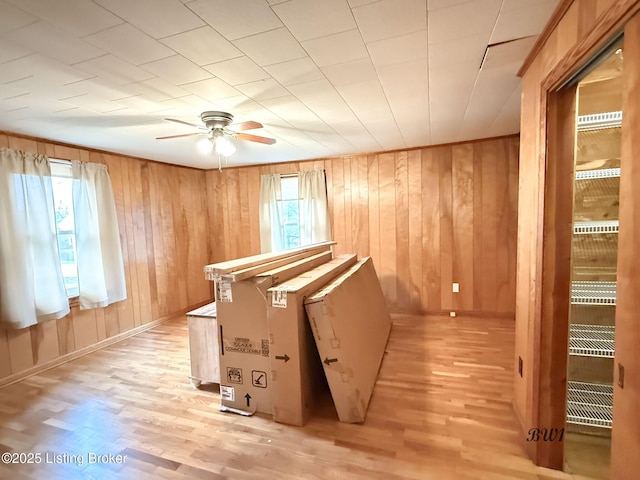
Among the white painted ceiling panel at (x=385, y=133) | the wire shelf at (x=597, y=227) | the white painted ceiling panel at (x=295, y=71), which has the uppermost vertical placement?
the white painted ceiling panel at (x=385, y=133)

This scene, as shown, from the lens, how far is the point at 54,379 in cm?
281

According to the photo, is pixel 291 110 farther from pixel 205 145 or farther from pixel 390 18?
pixel 390 18

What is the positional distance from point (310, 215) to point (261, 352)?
2713 millimetres

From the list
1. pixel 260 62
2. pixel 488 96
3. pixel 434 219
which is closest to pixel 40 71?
pixel 260 62

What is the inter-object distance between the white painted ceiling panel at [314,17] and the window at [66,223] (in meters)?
3.23

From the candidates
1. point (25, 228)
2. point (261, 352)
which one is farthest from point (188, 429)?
point (25, 228)

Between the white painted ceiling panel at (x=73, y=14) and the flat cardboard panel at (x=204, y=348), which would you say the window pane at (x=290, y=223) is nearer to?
the flat cardboard panel at (x=204, y=348)

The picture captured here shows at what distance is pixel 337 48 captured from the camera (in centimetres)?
159

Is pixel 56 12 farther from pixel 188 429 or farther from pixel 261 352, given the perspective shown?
pixel 188 429

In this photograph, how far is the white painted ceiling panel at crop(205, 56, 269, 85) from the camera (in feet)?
5.55

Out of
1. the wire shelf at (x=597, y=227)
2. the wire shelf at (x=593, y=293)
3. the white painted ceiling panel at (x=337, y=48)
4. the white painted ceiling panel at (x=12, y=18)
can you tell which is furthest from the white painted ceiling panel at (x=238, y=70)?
the wire shelf at (x=593, y=293)

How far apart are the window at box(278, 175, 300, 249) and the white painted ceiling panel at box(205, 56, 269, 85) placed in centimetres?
285

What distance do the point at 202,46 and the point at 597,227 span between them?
2275 millimetres

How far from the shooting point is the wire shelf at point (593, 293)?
1.59 m
